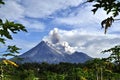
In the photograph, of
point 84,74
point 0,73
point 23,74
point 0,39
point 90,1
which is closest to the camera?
point 90,1

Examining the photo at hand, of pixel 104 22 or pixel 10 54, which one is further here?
pixel 10 54

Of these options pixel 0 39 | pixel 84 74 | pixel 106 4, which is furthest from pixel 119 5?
pixel 84 74

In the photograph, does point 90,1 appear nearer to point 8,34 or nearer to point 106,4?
point 106,4

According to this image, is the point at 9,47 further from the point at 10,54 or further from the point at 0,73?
the point at 0,73

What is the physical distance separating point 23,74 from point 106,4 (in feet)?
524

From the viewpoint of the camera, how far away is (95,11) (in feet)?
21.9

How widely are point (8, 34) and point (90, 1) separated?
1562mm

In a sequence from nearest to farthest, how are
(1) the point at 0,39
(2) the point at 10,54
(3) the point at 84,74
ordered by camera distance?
1. (1) the point at 0,39
2. (2) the point at 10,54
3. (3) the point at 84,74

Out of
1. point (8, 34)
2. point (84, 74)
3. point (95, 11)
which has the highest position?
point (84, 74)

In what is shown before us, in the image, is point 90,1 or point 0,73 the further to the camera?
point 0,73

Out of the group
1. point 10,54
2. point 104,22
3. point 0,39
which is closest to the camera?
point 104,22

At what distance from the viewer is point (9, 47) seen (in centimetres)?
1147

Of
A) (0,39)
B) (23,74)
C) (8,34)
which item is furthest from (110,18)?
(23,74)

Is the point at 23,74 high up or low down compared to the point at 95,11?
up
